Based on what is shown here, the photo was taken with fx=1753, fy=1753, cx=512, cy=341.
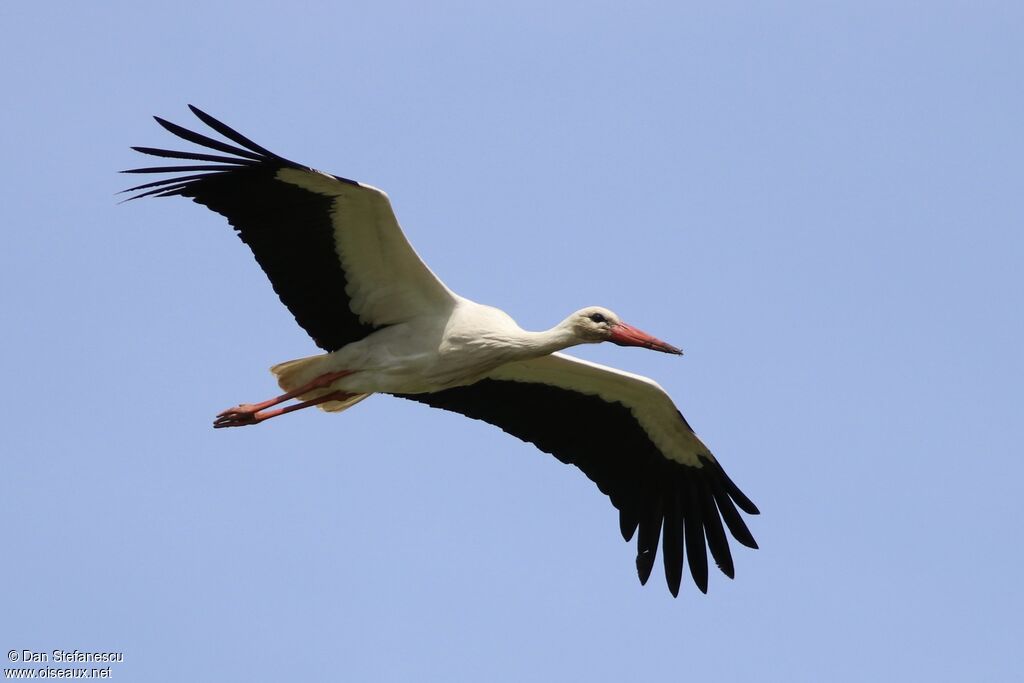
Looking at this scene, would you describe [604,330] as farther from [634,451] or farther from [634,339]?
[634,451]

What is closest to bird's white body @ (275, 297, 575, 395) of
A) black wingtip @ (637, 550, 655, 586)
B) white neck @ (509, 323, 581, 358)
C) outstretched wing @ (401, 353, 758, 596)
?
white neck @ (509, 323, 581, 358)

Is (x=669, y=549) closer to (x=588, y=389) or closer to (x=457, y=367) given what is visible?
(x=588, y=389)

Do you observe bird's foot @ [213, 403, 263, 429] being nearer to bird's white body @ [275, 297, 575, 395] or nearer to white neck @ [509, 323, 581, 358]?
bird's white body @ [275, 297, 575, 395]

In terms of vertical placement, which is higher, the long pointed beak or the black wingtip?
the long pointed beak

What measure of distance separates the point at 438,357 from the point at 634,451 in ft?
7.16

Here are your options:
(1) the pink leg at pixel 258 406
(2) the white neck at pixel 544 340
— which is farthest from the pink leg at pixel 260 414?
(2) the white neck at pixel 544 340

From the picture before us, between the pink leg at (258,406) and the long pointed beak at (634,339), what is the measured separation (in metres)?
1.86

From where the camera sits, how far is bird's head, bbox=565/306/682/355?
1180cm

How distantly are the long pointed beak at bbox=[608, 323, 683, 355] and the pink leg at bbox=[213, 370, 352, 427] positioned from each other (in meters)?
1.86

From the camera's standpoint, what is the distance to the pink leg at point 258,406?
12133 mm

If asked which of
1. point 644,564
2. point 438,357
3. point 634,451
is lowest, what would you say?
point 644,564

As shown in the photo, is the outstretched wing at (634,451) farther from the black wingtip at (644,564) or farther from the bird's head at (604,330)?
the bird's head at (604,330)

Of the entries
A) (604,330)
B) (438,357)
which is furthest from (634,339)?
(438,357)

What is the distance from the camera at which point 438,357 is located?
11.7 meters
